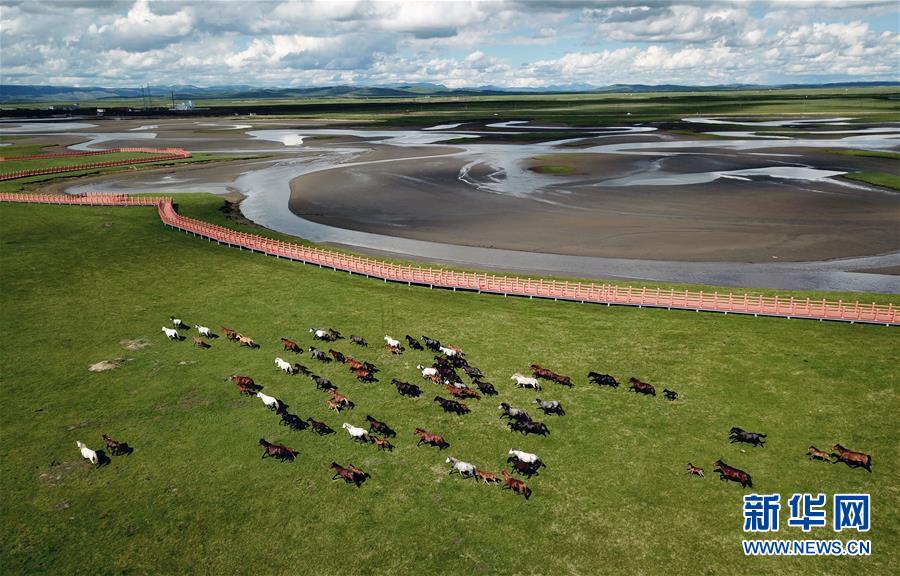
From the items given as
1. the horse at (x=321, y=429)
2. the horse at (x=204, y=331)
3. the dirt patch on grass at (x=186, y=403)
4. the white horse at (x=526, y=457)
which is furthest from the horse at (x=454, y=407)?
the horse at (x=204, y=331)

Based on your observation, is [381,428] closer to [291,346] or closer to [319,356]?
[319,356]

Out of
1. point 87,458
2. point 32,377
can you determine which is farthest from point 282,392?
point 32,377

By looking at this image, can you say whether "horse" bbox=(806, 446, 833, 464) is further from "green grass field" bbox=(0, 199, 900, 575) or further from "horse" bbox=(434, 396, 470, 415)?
"horse" bbox=(434, 396, 470, 415)

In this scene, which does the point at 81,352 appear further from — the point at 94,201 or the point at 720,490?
the point at 94,201

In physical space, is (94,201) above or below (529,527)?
above

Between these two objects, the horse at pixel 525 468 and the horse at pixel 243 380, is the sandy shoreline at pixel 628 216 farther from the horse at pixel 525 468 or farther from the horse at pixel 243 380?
the horse at pixel 525 468
